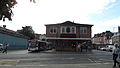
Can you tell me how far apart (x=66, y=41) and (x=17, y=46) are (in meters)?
25.6

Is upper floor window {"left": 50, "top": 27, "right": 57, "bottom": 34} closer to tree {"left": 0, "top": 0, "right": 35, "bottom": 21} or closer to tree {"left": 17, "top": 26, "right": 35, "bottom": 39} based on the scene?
tree {"left": 0, "top": 0, "right": 35, "bottom": 21}

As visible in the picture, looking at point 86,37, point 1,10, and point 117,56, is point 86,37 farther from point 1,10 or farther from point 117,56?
point 1,10

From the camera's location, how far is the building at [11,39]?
69050 millimetres

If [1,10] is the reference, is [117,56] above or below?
below

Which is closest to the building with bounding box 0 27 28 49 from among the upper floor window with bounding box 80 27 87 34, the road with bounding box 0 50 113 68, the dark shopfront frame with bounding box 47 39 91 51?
the dark shopfront frame with bounding box 47 39 91 51

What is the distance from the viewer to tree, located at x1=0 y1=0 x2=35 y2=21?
26.8 ft

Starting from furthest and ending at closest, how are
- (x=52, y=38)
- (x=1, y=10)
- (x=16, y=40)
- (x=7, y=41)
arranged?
(x=16, y=40)
(x=7, y=41)
(x=52, y=38)
(x=1, y=10)

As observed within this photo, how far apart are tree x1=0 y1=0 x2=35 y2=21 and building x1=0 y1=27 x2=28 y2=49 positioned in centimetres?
5809

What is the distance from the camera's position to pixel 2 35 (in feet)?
224

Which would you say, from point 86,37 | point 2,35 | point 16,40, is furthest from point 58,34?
point 16,40

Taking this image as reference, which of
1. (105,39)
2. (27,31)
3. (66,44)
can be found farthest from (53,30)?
(105,39)

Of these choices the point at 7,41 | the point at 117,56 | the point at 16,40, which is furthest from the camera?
the point at 16,40

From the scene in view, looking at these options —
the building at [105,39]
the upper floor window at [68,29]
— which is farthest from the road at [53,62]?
the building at [105,39]

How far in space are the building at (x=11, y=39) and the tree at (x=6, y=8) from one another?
58093mm
